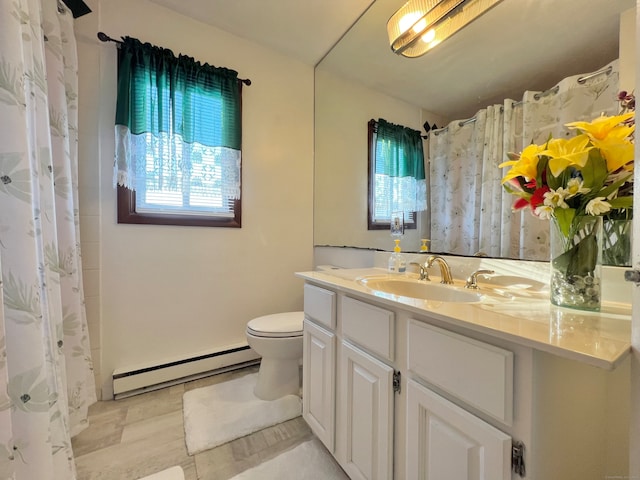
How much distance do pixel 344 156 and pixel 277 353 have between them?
145cm

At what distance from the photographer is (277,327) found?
1578mm

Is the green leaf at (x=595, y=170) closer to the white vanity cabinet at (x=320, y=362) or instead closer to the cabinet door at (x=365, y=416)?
the cabinet door at (x=365, y=416)

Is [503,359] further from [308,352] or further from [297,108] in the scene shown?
[297,108]

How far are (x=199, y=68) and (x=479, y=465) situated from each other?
232cm

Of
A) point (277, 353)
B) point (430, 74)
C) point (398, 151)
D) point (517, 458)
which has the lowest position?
point (277, 353)

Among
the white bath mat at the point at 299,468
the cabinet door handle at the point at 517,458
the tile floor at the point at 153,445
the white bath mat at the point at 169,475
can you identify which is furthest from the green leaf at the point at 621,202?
the white bath mat at the point at 169,475

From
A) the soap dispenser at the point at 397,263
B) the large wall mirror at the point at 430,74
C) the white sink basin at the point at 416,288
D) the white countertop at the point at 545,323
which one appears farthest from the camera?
the soap dispenser at the point at 397,263

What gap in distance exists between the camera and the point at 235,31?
189cm

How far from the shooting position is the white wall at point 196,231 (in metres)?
1.57

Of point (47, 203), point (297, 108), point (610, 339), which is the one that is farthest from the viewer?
point (297, 108)

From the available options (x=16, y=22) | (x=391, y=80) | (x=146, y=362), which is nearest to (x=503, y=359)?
(x=16, y=22)

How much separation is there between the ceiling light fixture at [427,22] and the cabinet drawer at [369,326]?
1369 mm

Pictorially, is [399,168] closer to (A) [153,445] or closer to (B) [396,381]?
(B) [396,381]

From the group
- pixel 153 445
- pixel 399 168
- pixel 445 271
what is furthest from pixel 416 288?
pixel 153 445
